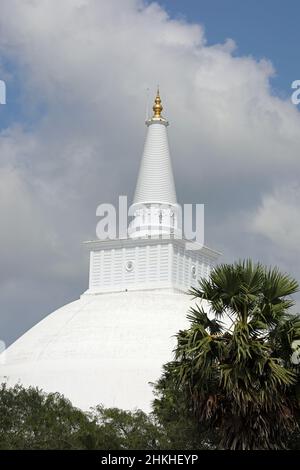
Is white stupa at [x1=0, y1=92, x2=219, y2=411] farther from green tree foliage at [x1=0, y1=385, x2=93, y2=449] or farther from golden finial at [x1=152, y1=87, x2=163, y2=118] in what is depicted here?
green tree foliage at [x1=0, y1=385, x2=93, y2=449]

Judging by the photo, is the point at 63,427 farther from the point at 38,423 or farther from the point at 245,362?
the point at 245,362

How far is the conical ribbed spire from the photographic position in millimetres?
63875

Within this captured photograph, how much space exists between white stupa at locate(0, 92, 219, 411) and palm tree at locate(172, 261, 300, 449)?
22.8m

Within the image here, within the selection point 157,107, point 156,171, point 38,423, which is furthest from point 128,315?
point 38,423

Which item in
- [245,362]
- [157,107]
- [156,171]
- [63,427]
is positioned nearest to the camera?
[245,362]

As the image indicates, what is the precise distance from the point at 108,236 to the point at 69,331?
8.87 m

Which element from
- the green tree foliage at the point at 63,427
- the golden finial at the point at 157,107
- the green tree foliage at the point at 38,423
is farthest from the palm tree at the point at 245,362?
the golden finial at the point at 157,107

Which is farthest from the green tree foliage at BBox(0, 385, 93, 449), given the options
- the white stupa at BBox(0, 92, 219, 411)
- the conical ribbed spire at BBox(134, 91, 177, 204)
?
the conical ribbed spire at BBox(134, 91, 177, 204)

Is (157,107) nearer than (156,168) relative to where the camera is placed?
No

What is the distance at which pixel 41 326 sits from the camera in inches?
2363

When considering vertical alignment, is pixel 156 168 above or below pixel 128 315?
above

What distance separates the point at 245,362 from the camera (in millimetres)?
28812

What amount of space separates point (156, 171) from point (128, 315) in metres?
11.2
